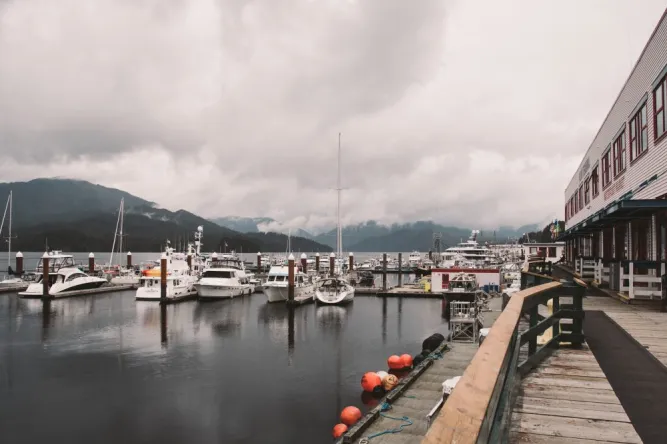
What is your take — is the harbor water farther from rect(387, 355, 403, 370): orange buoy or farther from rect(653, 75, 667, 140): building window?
rect(653, 75, 667, 140): building window

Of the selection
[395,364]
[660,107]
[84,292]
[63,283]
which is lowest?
[84,292]

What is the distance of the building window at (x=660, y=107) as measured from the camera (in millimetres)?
15914

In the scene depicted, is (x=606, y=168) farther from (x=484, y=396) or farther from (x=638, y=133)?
(x=484, y=396)

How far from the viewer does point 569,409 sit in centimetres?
447

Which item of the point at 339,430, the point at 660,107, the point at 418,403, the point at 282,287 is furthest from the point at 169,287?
the point at 660,107

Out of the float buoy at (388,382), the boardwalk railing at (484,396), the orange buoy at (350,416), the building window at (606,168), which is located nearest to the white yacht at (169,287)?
the float buoy at (388,382)

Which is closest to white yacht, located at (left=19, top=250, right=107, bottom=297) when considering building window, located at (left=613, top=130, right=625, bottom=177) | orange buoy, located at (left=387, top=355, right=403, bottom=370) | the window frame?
orange buoy, located at (left=387, top=355, right=403, bottom=370)

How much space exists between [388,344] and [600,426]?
2698cm

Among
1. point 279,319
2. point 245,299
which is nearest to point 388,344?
point 279,319

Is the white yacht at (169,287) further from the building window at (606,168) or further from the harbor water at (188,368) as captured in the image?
the building window at (606,168)

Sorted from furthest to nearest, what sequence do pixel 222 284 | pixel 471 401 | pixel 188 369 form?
pixel 222 284 < pixel 188 369 < pixel 471 401

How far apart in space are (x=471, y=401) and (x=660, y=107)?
61.8 feet

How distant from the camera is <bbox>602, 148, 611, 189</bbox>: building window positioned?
89.2 ft

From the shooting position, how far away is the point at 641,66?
19016 millimetres
